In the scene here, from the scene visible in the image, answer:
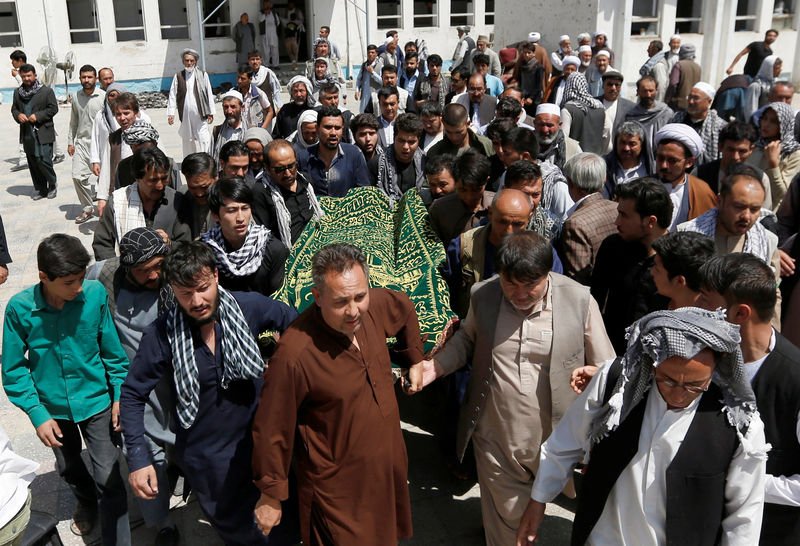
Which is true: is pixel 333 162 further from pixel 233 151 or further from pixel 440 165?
pixel 440 165

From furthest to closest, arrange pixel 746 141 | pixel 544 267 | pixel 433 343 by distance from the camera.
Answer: pixel 746 141 → pixel 433 343 → pixel 544 267

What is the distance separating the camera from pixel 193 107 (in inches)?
354

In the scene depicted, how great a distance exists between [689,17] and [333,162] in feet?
56.2

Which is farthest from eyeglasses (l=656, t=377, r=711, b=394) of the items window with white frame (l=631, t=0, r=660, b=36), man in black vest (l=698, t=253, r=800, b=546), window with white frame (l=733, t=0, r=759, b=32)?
window with white frame (l=733, t=0, r=759, b=32)

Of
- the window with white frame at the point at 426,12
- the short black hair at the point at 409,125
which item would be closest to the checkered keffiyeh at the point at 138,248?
the short black hair at the point at 409,125

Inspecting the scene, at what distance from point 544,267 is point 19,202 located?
983 centimetres

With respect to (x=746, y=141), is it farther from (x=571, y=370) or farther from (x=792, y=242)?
(x=571, y=370)

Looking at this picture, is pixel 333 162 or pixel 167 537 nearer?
pixel 167 537

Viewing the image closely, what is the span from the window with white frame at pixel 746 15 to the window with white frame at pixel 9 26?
751 inches

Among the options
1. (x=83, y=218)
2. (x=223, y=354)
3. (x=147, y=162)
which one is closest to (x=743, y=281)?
(x=223, y=354)

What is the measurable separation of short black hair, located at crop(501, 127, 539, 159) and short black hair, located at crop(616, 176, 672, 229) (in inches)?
56.8

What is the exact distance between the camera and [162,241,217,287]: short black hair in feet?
9.39

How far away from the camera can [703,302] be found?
292cm

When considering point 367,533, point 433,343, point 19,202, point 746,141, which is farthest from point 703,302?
point 19,202
